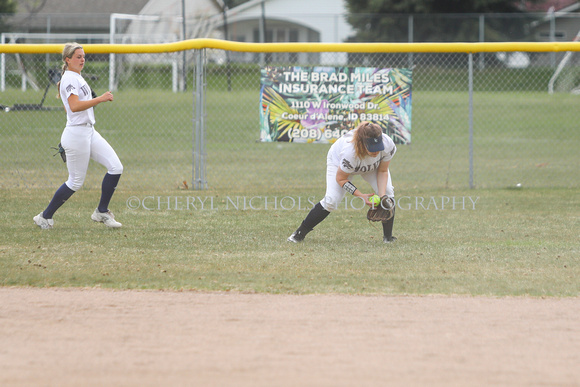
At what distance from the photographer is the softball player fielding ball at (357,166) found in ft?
22.9

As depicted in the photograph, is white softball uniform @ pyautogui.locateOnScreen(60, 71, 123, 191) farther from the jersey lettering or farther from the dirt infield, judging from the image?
the dirt infield

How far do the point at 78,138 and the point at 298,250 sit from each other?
106 inches

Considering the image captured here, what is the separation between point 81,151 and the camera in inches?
312

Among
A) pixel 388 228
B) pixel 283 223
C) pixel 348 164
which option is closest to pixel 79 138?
pixel 283 223

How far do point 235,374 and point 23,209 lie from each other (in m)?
6.43

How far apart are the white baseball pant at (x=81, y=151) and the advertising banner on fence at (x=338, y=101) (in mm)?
3594

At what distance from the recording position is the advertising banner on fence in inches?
435

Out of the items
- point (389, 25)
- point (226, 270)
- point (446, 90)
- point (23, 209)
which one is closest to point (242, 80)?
point (446, 90)

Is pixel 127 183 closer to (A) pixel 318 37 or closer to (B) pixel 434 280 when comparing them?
(B) pixel 434 280

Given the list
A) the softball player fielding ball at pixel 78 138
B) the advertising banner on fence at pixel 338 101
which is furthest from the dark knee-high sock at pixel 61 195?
the advertising banner on fence at pixel 338 101

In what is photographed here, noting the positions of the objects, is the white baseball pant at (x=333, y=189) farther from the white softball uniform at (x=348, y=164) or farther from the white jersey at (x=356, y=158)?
the white jersey at (x=356, y=158)

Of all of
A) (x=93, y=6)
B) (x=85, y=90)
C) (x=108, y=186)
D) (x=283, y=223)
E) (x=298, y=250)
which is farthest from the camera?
(x=93, y=6)

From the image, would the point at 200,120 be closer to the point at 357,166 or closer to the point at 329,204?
the point at 329,204

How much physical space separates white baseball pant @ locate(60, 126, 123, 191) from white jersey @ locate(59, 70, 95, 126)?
85 millimetres
